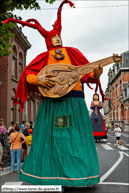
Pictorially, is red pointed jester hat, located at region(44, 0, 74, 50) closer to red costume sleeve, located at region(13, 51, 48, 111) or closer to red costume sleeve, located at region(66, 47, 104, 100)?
red costume sleeve, located at region(13, 51, 48, 111)

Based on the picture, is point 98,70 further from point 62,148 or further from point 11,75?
point 11,75

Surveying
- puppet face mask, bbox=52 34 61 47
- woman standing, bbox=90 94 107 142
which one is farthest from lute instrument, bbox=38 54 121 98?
woman standing, bbox=90 94 107 142

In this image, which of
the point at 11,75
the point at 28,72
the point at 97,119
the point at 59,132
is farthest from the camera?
the point at 11,75

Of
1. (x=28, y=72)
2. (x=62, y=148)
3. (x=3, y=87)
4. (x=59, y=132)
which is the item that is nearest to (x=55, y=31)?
(x=28, y=72)

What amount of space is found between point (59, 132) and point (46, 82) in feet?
3.02

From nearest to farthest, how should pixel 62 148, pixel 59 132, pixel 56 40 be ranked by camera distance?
1. pixel 62 148
2. pixel 59 132
3. pixel 56 40

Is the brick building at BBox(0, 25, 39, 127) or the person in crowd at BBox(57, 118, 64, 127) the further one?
the brick building at BBox(0, 25, 39, 127)

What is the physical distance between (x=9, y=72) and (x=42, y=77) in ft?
48.3

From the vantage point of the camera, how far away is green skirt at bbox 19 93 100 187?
360 centimetres

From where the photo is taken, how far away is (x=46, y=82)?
3783mm

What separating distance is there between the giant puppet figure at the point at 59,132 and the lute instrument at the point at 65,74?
9 centimetres

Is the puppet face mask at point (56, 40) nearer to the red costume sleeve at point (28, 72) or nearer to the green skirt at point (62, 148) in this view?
the red costume sleeve at point (28, 72)

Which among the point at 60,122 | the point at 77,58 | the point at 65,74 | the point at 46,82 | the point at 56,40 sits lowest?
the point at 60,122

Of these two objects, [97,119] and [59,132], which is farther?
[97,119]
